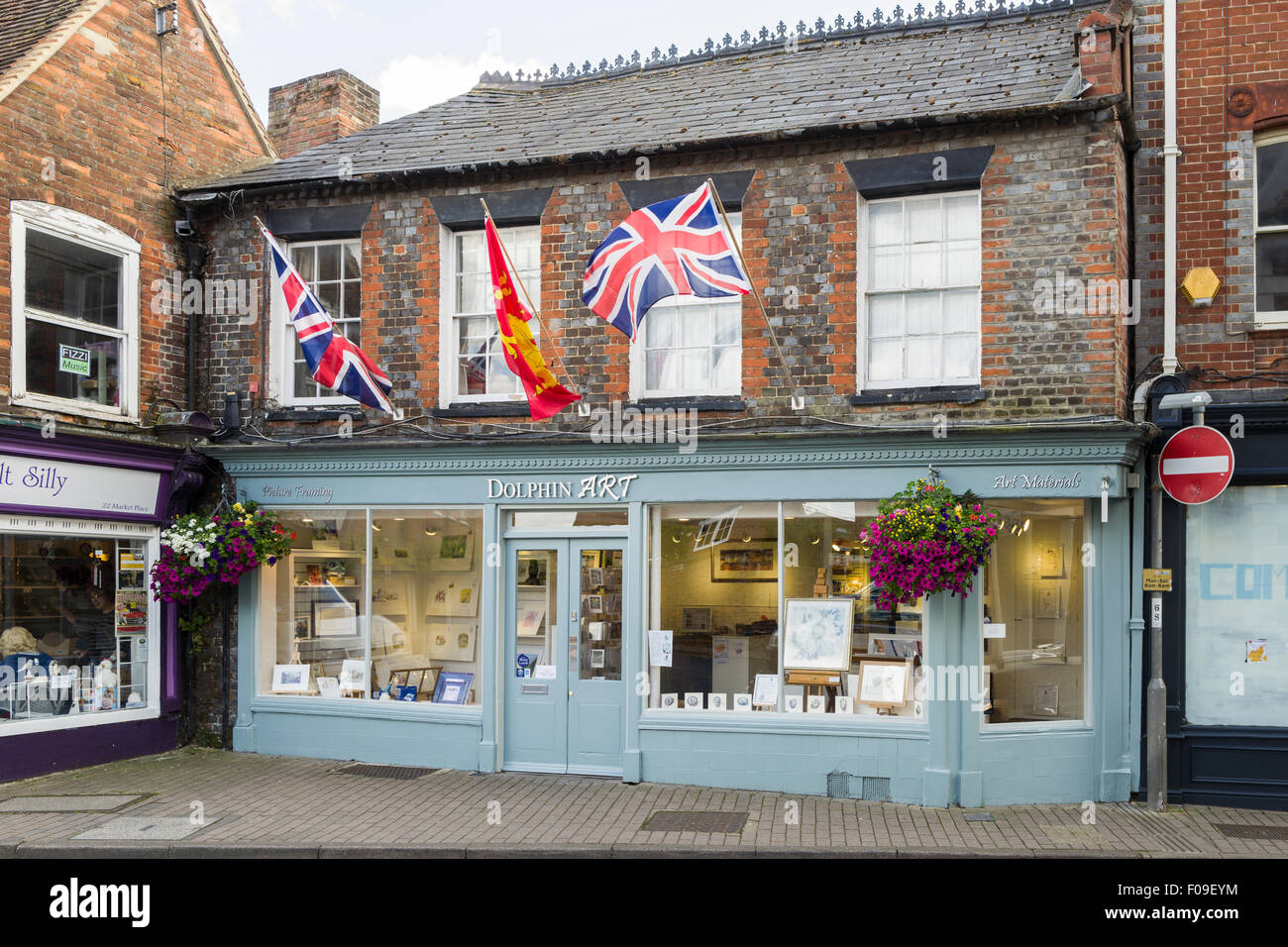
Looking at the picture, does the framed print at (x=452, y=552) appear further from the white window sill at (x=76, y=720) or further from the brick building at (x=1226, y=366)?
the brick building at (x=1226, y=366)

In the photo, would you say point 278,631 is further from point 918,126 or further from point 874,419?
point 918,126

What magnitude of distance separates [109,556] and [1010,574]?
915 centimetres

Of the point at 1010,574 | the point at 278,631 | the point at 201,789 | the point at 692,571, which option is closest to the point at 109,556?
the point at 278,631

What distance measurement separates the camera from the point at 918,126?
10.1 meters

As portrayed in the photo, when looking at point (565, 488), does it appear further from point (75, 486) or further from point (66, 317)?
point (66, 317)

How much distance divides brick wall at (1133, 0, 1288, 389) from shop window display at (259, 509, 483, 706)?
717 centimetres

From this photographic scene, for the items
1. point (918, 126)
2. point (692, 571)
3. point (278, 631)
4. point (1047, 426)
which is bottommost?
point (278, 631)

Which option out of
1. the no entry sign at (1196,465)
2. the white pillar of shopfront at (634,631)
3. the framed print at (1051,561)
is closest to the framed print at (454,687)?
the white pillar of shopfront at (634,631)

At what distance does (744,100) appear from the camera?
38.9 feet

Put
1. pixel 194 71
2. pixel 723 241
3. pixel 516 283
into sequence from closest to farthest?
pixel 723 241
pixel 516 283
pixel 194 71

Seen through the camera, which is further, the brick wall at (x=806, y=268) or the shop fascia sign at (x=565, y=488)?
the shop fascia sign at (x=565, y=488)

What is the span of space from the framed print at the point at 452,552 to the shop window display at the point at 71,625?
3158 millimetres

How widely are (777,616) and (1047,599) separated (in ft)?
8.23

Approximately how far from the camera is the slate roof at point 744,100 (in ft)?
34.8
